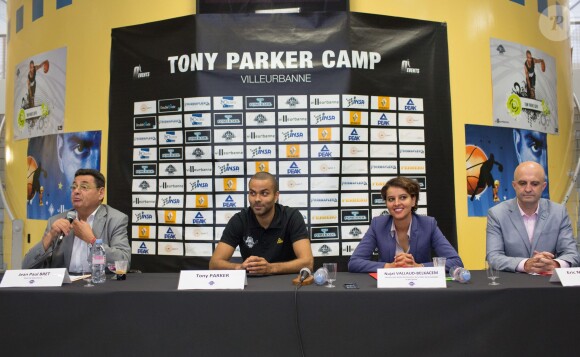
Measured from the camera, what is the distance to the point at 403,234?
2.57 m

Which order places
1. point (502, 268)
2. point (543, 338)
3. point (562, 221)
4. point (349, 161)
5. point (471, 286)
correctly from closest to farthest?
point (543, 338) < point (471, 286) < point (502, 268) < point (562, 221) < point (349, 161)

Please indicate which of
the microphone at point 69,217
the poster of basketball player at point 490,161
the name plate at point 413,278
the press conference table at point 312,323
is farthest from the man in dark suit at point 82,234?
the poster of basketball player at point 490,161

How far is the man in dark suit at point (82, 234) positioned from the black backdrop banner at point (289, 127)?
975 millimetres

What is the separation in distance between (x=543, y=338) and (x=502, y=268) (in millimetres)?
675

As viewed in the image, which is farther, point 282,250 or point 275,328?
point 282,250

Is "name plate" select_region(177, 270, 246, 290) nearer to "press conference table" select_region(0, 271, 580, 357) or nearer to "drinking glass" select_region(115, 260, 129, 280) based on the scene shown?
"press conference table" select_region(0, 271, 580, 357)

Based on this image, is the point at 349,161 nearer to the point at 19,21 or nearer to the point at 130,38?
the point at 130,38

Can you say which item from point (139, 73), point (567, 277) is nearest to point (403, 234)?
point (567, 277)

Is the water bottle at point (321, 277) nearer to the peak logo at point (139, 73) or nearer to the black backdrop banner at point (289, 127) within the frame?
the black backdrop banner at point (289, 127)

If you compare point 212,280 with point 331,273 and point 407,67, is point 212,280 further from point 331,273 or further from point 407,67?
point 407,67

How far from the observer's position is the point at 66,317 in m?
1.78

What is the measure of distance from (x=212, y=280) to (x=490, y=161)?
263cm

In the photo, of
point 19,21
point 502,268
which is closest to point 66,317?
point 502,268

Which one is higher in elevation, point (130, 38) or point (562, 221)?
point (130, 38)
